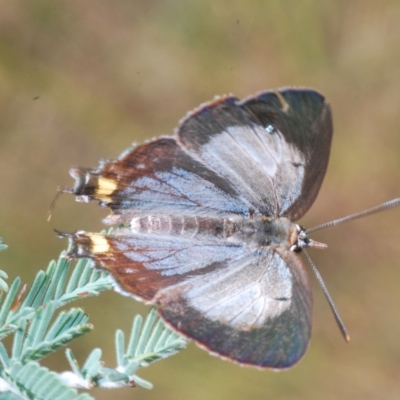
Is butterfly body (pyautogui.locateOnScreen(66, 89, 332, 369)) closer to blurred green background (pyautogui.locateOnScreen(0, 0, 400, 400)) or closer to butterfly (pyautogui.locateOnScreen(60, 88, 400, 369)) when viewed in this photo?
butterfly (pyautogui.locateOnScreen(60, 88, 400, 369))

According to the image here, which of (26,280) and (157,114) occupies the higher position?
(157,114)

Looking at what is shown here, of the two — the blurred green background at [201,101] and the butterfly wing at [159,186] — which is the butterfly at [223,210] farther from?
the blurred green background at [201,101]

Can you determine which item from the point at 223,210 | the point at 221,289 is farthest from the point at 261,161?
the point at 221,289

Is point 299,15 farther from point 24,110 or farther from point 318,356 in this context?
point 318,356

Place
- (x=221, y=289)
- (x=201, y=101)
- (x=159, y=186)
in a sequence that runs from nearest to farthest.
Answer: (x=221, y=289), (x=159, y=186), (x=201, y=101)

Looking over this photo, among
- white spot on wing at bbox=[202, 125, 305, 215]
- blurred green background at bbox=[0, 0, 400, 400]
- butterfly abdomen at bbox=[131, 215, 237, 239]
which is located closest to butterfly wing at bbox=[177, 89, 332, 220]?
white spot on wing at bbox=[202, 125, 305, 215]

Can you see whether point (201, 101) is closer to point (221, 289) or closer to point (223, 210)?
point (223, 210)

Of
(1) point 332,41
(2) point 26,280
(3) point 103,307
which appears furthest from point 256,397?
(1) point 332,41
